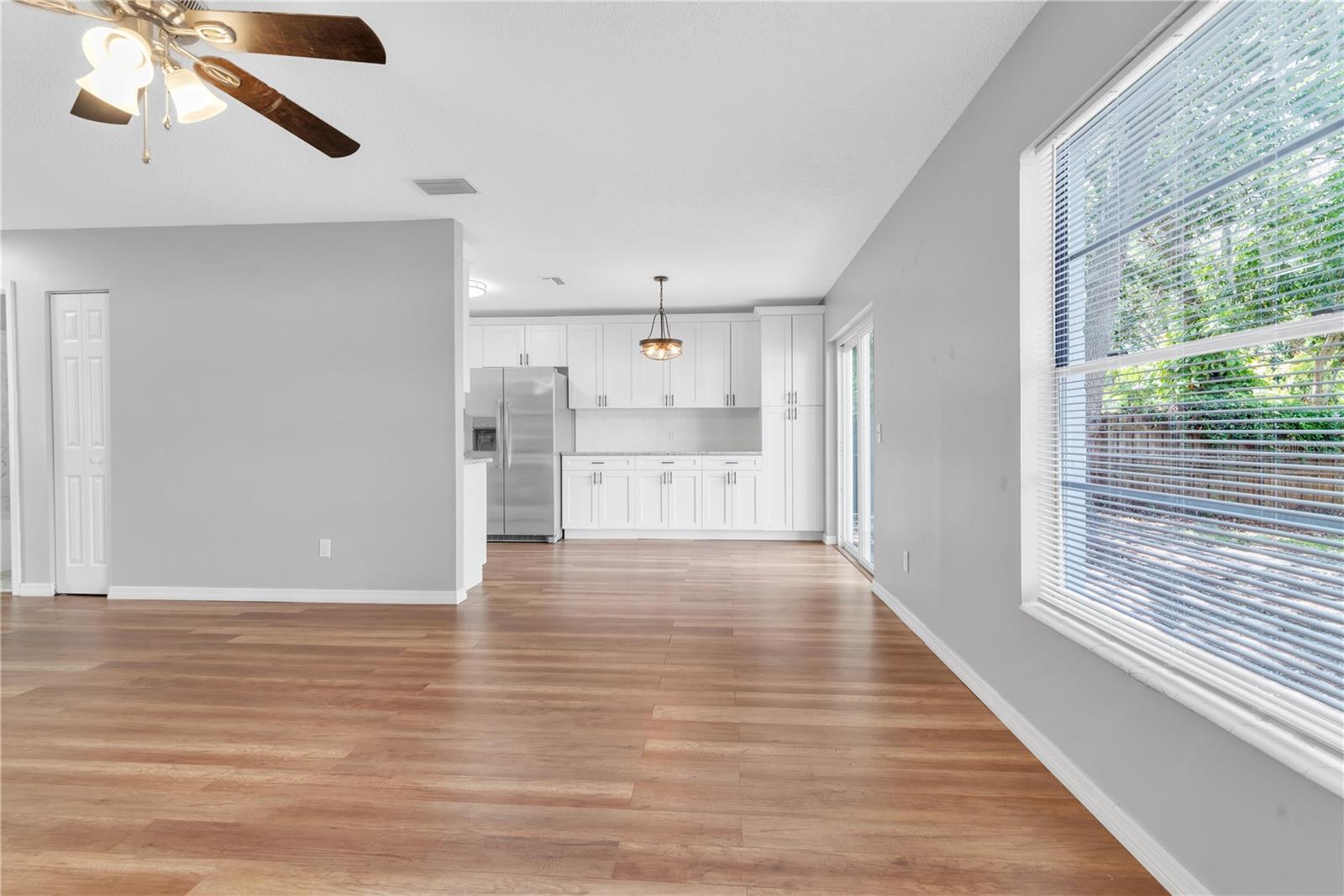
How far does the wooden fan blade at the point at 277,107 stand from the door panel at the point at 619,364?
5108 mm

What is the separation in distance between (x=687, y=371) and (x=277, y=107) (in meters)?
5.51

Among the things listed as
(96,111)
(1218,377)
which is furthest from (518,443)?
(1218,377)

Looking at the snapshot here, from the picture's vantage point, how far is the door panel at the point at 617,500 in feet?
24.1

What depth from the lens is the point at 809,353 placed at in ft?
23.4

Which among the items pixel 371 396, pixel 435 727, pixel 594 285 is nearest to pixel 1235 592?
pixel 435 727

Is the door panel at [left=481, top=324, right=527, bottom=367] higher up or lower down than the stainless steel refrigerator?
higher up

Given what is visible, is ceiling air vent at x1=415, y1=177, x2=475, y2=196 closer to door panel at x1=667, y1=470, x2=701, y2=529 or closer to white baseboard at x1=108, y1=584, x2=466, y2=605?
white baseboard at x1=108, y1=584, x2=466, y2=605

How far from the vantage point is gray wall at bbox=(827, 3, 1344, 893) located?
1419mm

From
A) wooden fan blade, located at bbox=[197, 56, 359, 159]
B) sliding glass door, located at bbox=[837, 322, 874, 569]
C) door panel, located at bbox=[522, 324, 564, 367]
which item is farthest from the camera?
door panel, located at bbox=[522, 324, 564, 367]

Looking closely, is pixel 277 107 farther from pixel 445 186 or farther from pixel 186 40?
pixel 445 186

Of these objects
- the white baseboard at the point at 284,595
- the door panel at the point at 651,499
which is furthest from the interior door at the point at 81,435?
the door panel at the point at 651,499

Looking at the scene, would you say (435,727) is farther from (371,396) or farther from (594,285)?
(594,285)

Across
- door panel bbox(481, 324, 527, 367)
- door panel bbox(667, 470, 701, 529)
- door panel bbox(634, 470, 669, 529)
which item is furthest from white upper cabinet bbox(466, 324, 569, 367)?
door panel bbox(667, 470, 701, 529)

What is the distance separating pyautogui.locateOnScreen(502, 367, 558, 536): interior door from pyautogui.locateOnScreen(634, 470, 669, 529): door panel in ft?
2.99
